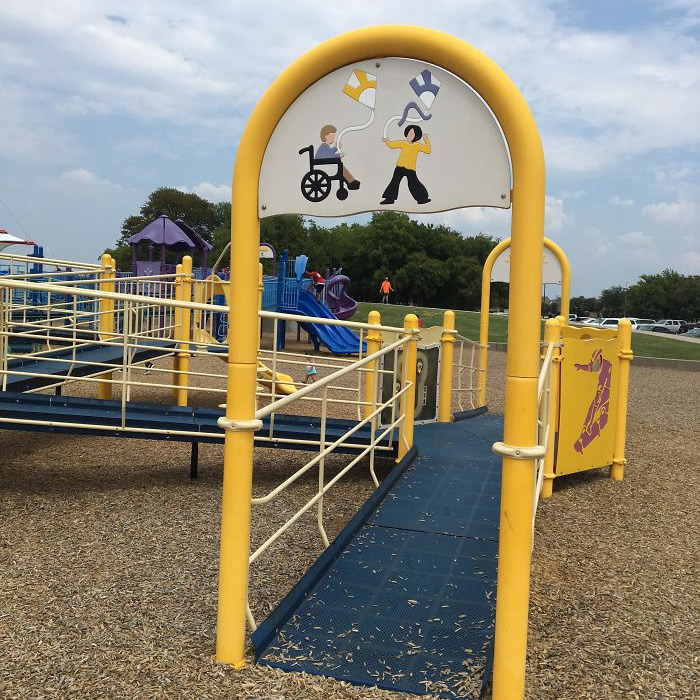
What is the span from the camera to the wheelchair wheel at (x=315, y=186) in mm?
2816

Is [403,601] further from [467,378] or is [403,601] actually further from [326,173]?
[467,378]

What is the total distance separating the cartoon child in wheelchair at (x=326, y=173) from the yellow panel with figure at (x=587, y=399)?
365 cm

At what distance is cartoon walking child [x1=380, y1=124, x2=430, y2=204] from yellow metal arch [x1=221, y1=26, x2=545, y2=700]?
0.87 ft

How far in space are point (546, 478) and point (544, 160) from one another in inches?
162

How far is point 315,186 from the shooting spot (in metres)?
2.83

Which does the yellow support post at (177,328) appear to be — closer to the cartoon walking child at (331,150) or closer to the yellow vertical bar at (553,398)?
the yellow vertical bar at (553,398)

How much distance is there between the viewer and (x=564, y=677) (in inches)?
120

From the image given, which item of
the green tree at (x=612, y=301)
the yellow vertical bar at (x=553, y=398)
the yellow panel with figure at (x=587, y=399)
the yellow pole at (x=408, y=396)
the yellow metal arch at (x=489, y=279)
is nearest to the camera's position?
the yellow vertical bar at (x=553, y=398)

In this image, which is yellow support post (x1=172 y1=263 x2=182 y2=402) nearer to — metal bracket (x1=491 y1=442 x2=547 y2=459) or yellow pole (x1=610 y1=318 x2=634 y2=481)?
yellow pole (x1=610 y1=318 x2=634 y2=481)

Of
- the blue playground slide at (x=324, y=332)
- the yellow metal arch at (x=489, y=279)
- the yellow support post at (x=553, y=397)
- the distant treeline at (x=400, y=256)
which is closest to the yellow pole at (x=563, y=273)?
the yellow metal arch at (x=489, y=279)

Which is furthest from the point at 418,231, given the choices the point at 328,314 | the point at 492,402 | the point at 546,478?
the point at 546,478

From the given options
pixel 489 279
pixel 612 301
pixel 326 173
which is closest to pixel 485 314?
pixel 489 279

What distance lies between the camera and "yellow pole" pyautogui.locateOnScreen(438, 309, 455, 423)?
7.82 m

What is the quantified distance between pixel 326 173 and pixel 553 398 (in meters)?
3.47
